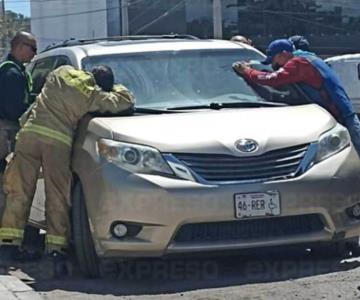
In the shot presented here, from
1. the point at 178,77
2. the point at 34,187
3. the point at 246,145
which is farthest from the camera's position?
the point at 178,77

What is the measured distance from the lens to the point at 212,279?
6754 millimetres

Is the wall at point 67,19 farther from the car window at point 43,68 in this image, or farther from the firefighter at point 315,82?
the firefighter at point 315,82

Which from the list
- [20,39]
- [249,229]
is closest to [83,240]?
[249,229]

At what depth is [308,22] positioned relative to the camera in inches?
2253

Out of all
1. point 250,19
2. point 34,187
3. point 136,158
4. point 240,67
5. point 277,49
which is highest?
point 277,49

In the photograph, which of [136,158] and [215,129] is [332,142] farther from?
[136,158]

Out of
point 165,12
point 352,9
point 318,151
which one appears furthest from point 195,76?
point 352,9

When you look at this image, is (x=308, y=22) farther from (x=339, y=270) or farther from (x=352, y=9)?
(x=339, y=270)

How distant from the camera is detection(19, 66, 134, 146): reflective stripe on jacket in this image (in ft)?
22.9

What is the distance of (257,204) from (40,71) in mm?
3231

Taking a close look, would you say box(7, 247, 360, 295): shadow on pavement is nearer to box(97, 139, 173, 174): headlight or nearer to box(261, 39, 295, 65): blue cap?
box(97, 139, 173, 174): headlight

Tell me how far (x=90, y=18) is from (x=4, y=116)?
53989 millimetres

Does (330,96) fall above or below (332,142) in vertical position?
above

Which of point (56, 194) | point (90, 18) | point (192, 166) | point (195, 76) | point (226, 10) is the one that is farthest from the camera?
point (90, 18)
